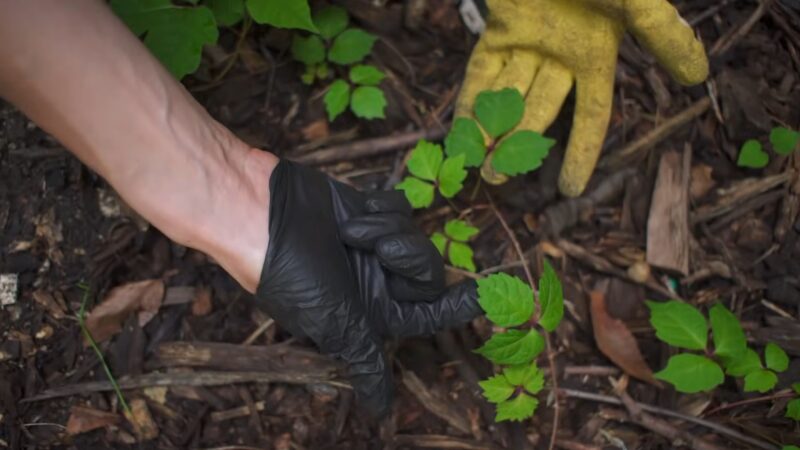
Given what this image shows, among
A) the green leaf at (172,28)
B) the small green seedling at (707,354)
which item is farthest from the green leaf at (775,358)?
the green leaf at (172,28)

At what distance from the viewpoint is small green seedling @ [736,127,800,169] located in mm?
2000

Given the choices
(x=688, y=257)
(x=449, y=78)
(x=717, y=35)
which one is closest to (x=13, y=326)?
(x=449, y=78)

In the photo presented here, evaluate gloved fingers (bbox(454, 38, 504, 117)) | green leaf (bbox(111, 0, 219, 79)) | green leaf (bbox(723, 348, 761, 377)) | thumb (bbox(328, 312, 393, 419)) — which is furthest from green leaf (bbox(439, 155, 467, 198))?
green leaf (bbox(723, 348, 761, 377))

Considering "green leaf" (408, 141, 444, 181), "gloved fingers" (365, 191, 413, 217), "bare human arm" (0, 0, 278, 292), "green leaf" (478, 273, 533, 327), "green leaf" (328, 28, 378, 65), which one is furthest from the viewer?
"green leaf" (328, 28, 378, 65)

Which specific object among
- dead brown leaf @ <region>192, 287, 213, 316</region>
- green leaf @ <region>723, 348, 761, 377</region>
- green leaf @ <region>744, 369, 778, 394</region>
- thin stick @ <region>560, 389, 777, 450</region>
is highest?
dead brown leaf @ <region>192, 287, 213, 316</region>

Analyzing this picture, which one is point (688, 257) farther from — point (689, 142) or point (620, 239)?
point (689, 142)

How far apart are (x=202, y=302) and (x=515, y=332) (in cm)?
97

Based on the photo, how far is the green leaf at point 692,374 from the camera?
1709 mm

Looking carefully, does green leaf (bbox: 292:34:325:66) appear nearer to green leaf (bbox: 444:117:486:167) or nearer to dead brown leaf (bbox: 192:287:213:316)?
green leaf (bbox: 444:117:486:167)

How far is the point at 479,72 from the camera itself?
2.00 m

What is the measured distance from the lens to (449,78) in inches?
89.4

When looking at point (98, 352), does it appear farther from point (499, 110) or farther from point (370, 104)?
point (499, 110)

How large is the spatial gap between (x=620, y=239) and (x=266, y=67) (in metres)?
1.27

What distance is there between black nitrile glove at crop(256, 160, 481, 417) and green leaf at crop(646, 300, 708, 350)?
19.1 inches
